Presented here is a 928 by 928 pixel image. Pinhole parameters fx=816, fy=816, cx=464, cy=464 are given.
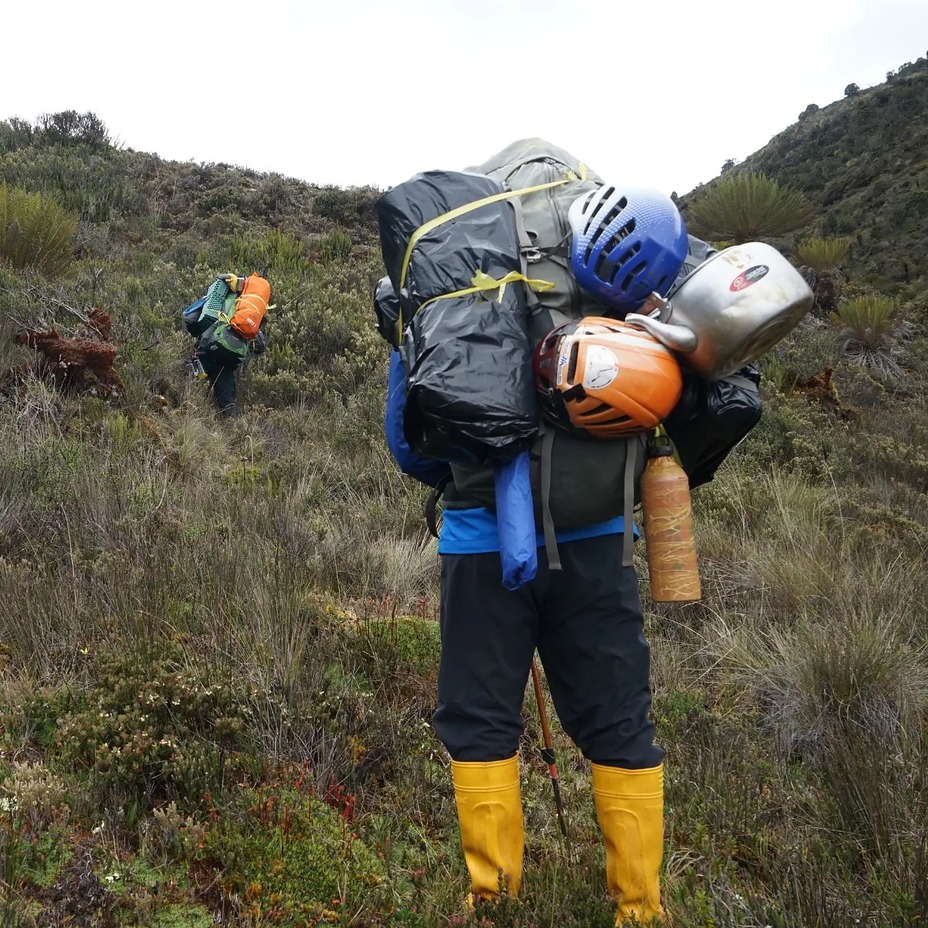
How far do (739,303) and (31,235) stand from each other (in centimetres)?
923

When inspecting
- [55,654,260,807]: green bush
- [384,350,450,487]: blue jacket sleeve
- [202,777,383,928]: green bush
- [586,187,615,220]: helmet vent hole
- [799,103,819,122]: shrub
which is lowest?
[202,777,383,928]: green bush

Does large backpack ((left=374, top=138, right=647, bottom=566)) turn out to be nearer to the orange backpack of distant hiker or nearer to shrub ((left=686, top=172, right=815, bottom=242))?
the orange backpack of distant hiker

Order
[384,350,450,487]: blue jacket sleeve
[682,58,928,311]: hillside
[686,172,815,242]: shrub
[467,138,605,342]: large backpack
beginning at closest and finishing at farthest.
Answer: [467,138,605,342]: large backpack
[384,350,450,487]: blue jacket sleeve
[686,172,815,242]: shrub
[682,58,928,311]: hillside

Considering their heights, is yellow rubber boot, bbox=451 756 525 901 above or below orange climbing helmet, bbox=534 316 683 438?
below

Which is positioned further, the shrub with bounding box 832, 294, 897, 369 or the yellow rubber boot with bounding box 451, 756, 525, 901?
the shrub with bounding box 832, 294, 897, 369

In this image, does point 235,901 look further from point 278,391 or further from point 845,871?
point 278,391

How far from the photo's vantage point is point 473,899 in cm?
207

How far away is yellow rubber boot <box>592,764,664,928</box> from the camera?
6.60 ft

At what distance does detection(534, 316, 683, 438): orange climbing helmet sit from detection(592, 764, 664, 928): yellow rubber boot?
0.87m

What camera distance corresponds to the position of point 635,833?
2.01 metres

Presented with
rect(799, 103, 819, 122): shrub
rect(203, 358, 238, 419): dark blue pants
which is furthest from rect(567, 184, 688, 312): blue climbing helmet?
rect(799, 103, 819, 122): shrub

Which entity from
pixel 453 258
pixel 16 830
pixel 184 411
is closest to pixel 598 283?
pixel 453 258

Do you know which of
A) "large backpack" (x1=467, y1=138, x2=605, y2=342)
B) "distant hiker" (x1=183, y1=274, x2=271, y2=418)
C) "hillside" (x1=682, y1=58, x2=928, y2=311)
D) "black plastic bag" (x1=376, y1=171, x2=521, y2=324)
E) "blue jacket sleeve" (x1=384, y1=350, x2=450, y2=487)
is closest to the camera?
"black plastic bag" (x1=376, y1=171, x2=521, y2=324)

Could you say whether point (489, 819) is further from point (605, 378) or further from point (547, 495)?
point (605, 378)
